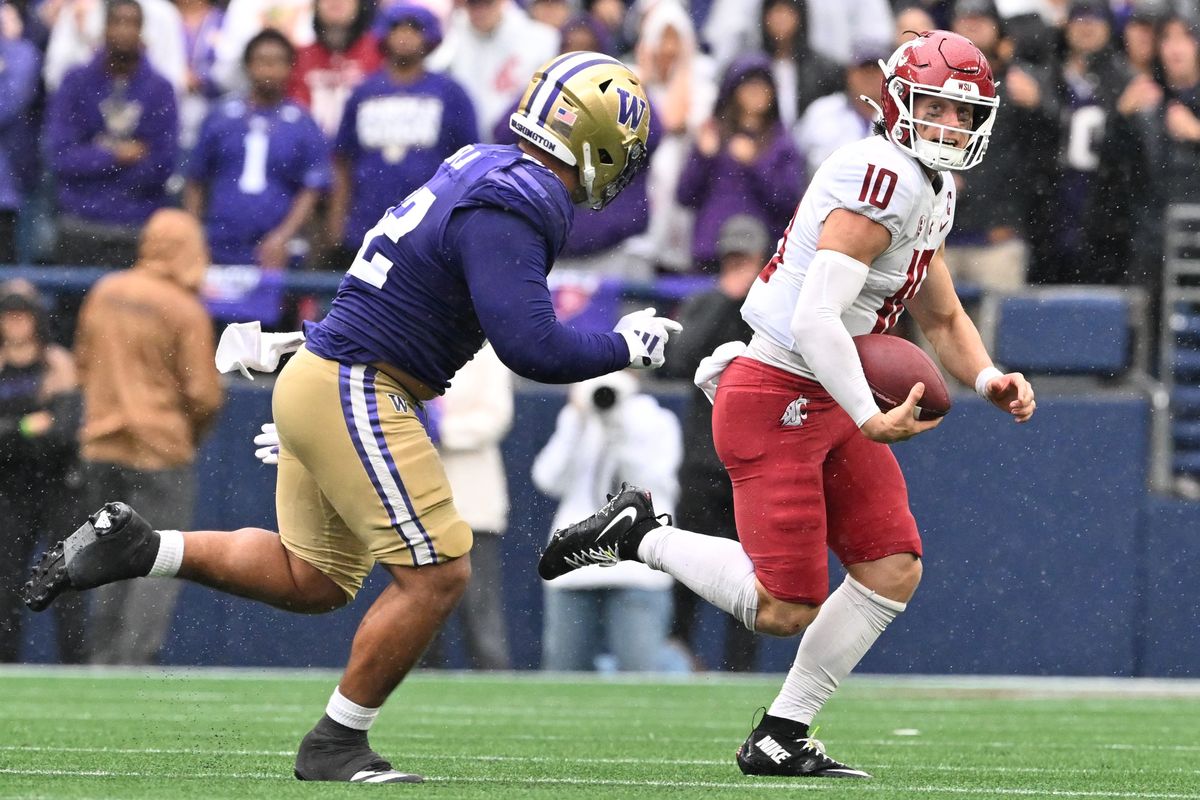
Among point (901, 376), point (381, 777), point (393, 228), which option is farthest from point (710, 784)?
point (393, 228)

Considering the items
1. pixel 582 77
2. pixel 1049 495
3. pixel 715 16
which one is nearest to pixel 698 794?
pixel 582 77

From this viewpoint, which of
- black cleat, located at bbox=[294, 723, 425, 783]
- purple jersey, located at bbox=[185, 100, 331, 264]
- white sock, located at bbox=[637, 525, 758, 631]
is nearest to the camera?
black cleat, located at bbox=[294, 723, 425, 783]

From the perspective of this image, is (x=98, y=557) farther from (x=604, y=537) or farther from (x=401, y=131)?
(x=401, y=131)

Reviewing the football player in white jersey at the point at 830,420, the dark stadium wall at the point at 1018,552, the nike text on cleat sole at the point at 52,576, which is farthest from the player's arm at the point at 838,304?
the dark stadium wall at the point at 1018,552

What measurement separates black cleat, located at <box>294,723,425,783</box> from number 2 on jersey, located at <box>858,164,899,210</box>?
182 centimetres

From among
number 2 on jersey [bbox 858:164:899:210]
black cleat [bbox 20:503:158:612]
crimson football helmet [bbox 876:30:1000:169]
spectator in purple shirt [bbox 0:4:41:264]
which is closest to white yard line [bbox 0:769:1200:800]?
black cleat [bbox 20:503:158:612]

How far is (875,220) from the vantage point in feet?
18.0

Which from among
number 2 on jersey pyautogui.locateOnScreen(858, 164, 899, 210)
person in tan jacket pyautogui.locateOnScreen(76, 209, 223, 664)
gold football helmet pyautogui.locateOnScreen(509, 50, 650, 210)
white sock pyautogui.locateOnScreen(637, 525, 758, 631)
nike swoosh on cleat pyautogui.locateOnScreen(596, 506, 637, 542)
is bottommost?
person in tan jacket pyautogui.locateOnScreen(76, 209, 223, 664)

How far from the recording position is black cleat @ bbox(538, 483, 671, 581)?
232 inches

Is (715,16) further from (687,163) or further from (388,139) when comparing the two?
(388,139)

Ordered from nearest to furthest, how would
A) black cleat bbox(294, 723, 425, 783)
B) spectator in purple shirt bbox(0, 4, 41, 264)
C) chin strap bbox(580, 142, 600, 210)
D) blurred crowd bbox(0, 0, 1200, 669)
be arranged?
black cleat bbox(294, 723, 425, 783) < chin strap bbox(580, 142, 600, 210) < blurred crowd bbox(0, 0, 1200, 669) < spectator in purple shirt bbox(0, 4, 41, 264)

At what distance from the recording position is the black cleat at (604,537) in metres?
5.89

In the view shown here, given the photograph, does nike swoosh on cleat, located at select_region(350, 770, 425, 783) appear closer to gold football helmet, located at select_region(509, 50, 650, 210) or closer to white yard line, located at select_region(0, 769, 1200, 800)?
white yard line, located at select_region(0, 769, 1200, 800)

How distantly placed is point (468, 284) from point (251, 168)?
6.01 meters
